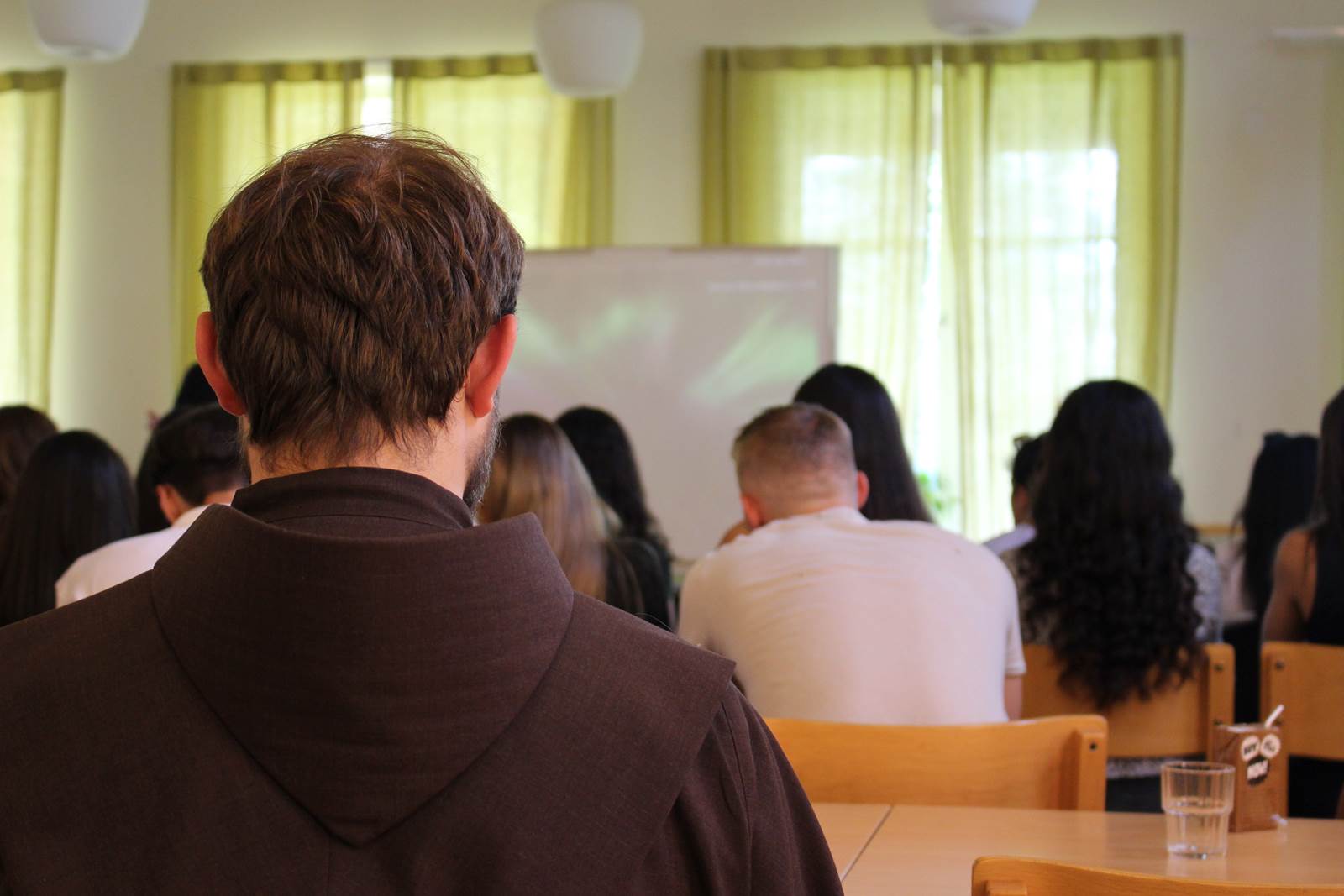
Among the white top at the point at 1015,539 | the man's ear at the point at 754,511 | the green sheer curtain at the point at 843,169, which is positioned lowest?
the white top at the point at 1015,539

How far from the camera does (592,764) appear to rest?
0.80m

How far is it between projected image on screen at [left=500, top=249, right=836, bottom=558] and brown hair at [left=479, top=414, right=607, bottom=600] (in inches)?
135

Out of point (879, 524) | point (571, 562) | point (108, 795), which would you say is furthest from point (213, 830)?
point (571, 562)

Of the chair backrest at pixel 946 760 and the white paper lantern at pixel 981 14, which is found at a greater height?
the white paper lantern at pixel 981 14

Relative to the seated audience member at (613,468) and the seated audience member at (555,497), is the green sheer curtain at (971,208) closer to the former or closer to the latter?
the seated audience member at (613,468)

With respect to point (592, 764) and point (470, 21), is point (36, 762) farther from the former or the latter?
point (470, 21)

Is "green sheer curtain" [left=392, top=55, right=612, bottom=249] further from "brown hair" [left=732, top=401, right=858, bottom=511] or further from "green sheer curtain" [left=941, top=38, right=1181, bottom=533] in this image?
"brown hair" [left=732, top=401, right=858, bottom=511]

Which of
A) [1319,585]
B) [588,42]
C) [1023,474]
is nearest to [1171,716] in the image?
[1319,585]

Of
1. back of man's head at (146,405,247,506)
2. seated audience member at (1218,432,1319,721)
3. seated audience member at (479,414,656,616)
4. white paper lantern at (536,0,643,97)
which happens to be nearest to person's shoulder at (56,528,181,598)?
back of man's head at (146,405,247,506)

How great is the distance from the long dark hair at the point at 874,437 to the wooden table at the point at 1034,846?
54.7 inches

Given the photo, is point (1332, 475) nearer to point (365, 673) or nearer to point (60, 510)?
point (60, 510)

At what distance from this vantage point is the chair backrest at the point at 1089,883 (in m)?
1.21

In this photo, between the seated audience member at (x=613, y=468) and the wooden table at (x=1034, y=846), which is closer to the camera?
the wooden table at (x=1034, y=846)

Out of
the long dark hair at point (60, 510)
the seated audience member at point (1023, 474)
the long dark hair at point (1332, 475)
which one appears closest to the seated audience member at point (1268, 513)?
the seated audience member at point (1023, 474)
